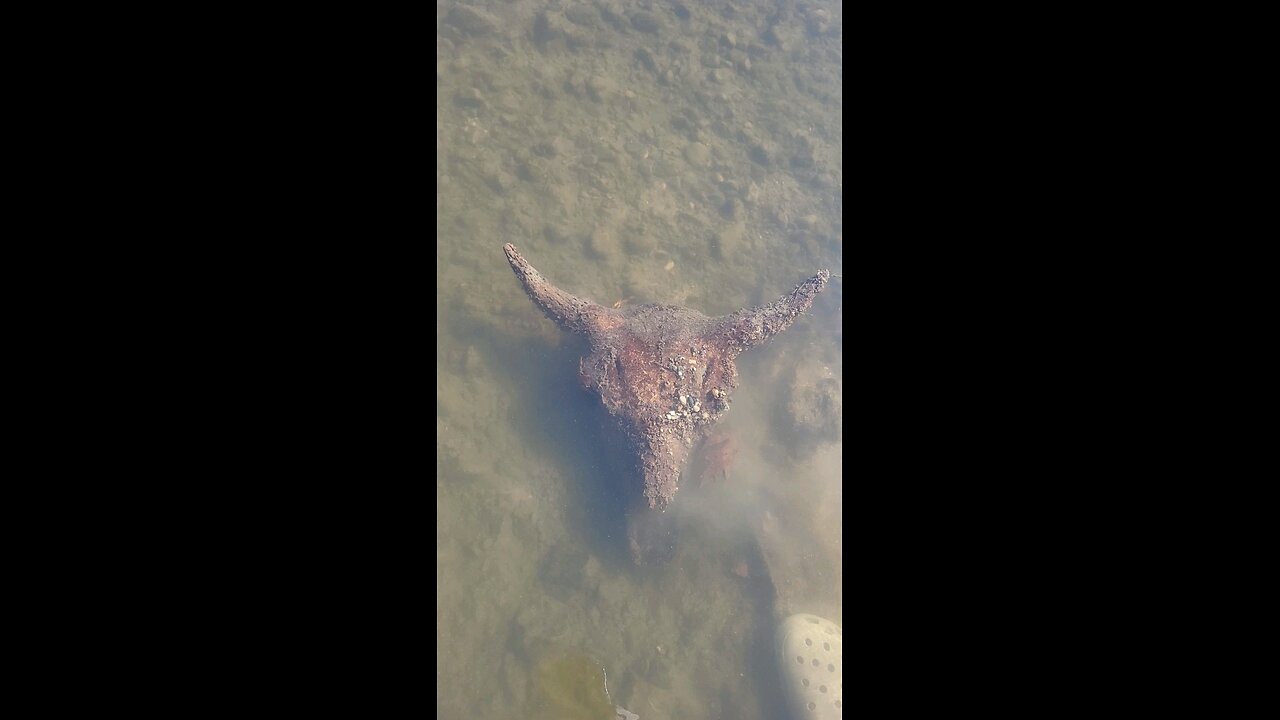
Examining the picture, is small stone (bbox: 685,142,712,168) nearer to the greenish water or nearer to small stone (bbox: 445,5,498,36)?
the greenish water

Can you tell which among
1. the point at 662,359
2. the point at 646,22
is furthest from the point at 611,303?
the point at 646,22

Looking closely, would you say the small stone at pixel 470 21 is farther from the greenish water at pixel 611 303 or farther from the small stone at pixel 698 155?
the small stone at pixel 698 155

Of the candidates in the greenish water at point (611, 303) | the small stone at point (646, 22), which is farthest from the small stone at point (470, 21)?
the small stone at point (646, 22)

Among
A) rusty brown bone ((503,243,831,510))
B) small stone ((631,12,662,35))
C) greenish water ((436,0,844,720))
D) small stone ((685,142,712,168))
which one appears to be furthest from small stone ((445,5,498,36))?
rusty brown bone ((503,243,831,510))
